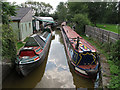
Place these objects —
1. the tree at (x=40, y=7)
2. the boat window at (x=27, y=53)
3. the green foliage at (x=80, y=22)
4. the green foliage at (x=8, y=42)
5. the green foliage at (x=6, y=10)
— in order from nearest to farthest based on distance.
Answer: the green foliage at (x=6, y=10)
the green foliage at (x=8, y=42)
the boat window at (x=27, y=53)
the green foliage at (x=80, y=22)
the tree at (x=40, y=7)

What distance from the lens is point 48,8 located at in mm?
52688

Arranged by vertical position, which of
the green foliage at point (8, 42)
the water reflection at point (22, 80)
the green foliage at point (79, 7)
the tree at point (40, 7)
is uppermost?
the tree at point (40, 7)

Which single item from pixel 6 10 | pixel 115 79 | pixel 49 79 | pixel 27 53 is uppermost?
pixel 6 10

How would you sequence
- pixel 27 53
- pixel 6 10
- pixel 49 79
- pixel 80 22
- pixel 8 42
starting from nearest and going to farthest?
pixel 6 10 → pixel 8 42 → pixel 49 79 → pixel 27 53 → pixel 80 22

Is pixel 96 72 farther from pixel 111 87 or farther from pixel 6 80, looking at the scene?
pixel 6 80

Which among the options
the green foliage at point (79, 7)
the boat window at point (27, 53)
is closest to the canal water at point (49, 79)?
the boat window at point (27, 53)

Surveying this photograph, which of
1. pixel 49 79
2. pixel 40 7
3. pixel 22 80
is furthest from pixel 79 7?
pixel 40 7

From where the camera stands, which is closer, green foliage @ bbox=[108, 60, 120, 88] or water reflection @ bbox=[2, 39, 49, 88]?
green foliage @ bbox=[108, 60, 120, 88]

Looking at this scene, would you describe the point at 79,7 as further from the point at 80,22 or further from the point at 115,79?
the point at 115,79

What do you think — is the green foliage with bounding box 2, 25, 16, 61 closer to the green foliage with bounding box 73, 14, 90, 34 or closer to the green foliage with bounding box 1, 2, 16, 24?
the green foliage with bounding box 1, 2, 16, 24

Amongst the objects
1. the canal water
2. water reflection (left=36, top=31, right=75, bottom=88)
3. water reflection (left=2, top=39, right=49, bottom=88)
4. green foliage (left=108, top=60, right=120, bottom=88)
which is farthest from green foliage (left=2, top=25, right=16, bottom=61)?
green foliage (left=108, top=60, right=120, bottom=88)

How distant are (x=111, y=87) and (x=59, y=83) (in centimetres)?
285

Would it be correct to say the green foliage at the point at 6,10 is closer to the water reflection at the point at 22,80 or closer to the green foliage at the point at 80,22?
the water reflection at the point at 22,80

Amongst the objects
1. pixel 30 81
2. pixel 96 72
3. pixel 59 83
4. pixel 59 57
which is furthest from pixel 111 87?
pixel 59 57
